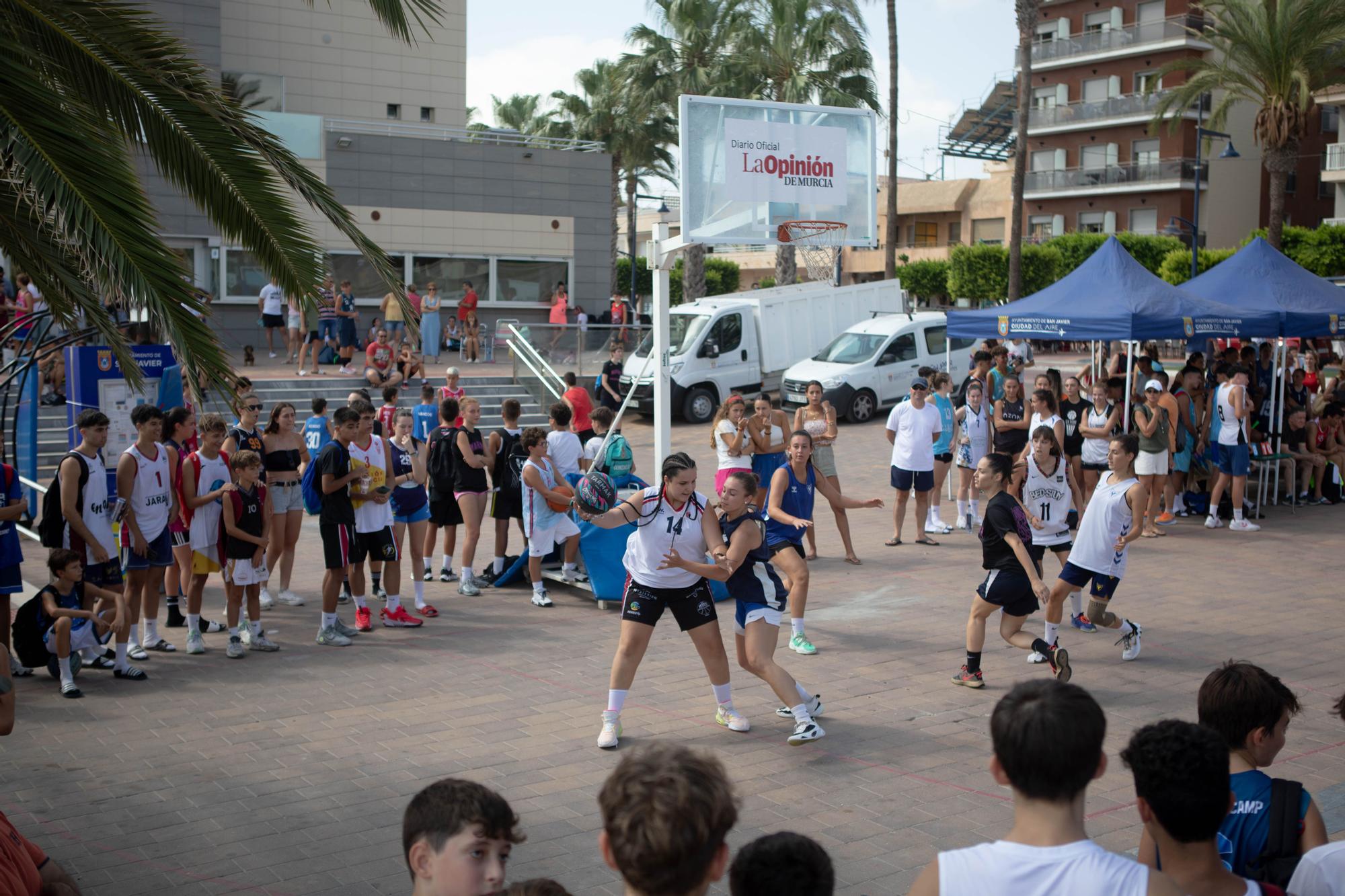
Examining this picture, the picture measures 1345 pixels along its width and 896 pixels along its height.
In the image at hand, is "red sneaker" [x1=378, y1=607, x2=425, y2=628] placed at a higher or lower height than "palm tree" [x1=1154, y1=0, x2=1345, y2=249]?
lower

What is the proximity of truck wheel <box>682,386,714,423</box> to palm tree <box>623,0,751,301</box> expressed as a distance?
13.1 meters

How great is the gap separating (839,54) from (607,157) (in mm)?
9307

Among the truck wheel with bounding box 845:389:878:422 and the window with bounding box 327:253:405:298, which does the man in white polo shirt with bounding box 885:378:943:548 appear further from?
the window with bounding box 327:253:405:298

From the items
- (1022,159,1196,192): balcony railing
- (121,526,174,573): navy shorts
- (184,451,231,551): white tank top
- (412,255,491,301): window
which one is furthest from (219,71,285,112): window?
(1022,159,1196,192): balcony railing

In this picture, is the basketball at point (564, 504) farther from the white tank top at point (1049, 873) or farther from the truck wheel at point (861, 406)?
the truck wheel at point (861, 406)

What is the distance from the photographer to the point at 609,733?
6.86 metres

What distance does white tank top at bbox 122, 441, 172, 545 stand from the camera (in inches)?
336

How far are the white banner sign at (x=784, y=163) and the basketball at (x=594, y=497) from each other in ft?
19.7

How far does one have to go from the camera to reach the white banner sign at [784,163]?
40.7ft

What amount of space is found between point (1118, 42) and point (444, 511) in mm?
56291

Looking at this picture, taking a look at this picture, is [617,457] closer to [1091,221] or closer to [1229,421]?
[1229,421]

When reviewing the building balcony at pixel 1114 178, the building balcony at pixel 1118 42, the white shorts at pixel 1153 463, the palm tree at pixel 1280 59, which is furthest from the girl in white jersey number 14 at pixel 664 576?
the building balcony at pixel 1114 178

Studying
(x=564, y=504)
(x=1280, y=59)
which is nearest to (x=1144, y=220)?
(x=1280, y=59)

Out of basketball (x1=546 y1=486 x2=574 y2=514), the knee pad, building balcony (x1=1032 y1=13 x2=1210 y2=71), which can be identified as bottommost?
the knee pad
